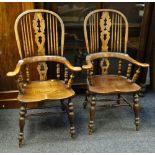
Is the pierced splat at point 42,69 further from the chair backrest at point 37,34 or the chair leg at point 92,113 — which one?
the chair leg at point 92,113

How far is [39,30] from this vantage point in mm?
2443

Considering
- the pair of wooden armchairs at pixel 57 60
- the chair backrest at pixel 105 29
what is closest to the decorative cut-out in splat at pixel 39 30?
the pair of wooden armchairs at pixel 57 60

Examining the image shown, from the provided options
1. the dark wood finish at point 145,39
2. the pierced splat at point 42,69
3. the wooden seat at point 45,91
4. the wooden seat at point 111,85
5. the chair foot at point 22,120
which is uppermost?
the dark wood finish at point 145,39

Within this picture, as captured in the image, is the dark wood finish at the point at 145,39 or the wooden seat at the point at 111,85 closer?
the wooden seat at the point at 111,85

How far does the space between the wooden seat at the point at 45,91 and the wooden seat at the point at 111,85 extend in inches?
9.4

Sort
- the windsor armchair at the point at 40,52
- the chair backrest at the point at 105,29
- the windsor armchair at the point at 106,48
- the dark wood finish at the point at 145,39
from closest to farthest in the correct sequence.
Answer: the windsor armchair at the point at 40,52 → the windsor armchair at the point at 106,48 → the chair backrest at the point at 105,29 → the dark wood finish at the point at 145,39

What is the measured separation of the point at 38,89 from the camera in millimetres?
2348

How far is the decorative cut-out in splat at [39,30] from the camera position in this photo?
7.89ft

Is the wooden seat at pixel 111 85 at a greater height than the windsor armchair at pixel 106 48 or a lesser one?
lesser

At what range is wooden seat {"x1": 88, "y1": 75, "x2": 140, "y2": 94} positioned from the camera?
229 cm

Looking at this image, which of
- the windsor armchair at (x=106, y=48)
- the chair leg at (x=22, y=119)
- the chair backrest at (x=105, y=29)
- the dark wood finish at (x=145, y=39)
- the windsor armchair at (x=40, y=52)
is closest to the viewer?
the chair leg at (x=22, y=119)

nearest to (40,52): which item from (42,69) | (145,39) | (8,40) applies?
(42,69)

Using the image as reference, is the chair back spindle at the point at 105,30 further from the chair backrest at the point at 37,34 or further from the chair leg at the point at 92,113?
the chair leg at the point at 92,113

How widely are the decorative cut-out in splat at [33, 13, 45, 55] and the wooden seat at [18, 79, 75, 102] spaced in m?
0.31
